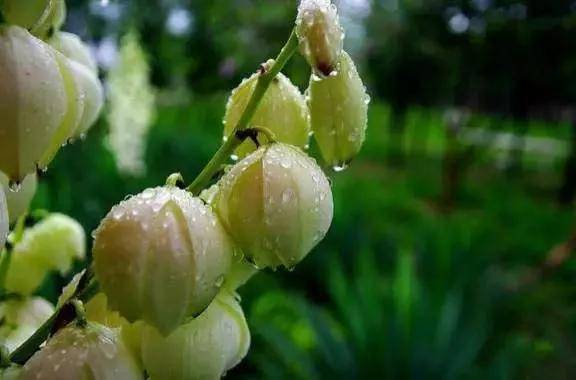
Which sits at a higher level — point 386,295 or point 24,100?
point 24,100

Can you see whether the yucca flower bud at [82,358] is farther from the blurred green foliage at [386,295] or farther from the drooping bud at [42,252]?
the blurred green foliage at [386,295]

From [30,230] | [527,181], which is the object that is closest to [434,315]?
[30,230]

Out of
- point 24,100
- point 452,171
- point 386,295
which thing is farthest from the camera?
point 452,171

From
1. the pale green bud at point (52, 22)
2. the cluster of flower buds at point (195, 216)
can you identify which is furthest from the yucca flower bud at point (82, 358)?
the pale green bud at point (52, 22)

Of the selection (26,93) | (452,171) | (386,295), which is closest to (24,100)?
(26,93)

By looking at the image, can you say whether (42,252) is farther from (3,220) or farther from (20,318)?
(3,220)

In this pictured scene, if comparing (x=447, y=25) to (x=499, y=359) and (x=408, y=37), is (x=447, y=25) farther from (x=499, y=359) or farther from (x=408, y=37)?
(x=499, y=359)

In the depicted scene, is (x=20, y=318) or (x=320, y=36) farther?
(x=20, y=318)
